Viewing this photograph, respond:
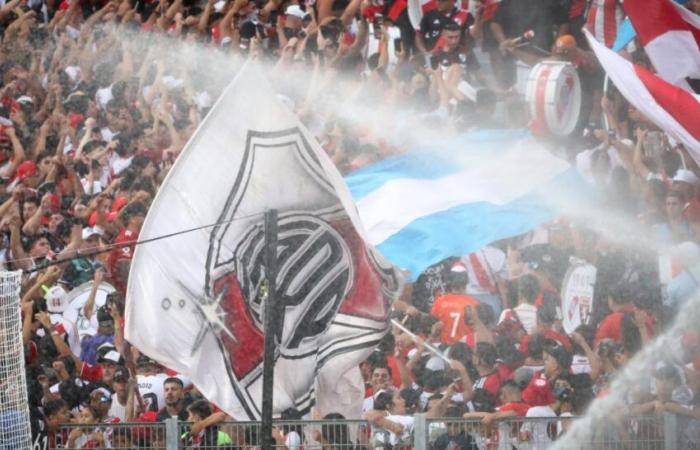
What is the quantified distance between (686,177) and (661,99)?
1.72 metres

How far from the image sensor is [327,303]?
12203 mm

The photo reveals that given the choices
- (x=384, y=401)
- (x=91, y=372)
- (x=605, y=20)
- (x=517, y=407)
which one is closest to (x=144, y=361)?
(x=91, y=372)

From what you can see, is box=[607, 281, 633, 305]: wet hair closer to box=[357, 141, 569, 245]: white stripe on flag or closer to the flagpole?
box=[357, 141, 569, 245]: white stripe on flag

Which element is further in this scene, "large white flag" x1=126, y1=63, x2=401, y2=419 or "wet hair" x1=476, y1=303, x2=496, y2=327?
Result: "wet hair" x1=476, y1=303, x2=496, y2=327

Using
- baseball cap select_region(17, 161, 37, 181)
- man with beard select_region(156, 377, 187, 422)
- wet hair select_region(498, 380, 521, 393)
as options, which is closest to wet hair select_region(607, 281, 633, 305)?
wet hair select_region(498, 380, 521, 393)

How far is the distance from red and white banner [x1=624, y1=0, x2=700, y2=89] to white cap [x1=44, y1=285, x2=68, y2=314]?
571cm

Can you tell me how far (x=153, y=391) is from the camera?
1394cm

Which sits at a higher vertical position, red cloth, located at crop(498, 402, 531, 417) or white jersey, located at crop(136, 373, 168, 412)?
white jersey, located at crop(136, 373, 168, 412)

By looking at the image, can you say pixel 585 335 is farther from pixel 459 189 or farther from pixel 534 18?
pixel 534 18

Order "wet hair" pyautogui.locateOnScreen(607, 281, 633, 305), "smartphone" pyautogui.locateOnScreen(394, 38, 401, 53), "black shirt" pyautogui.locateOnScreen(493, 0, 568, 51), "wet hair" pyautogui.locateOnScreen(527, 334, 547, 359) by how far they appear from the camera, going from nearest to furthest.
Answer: "wet hair" pyautogui.locateOnScreen(527, 334, 547, 359)
"wet hair" pyautogui.locateOnScreen(607, 281, 633, 305)
"black shirt" pyautogui.locateOnScreen(493, 0, 568, 51)
"smartphone" pyautogui.locateOnScreen(394, 38, 401, 53)

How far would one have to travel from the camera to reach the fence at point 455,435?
11922 mm

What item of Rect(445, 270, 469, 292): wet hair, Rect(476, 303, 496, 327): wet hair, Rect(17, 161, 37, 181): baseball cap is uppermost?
Rect(17, 161, 37, 181): baseball cap

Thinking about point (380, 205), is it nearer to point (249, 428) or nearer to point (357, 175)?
point (357, 175)

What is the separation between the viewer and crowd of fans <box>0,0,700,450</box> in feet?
42.6
